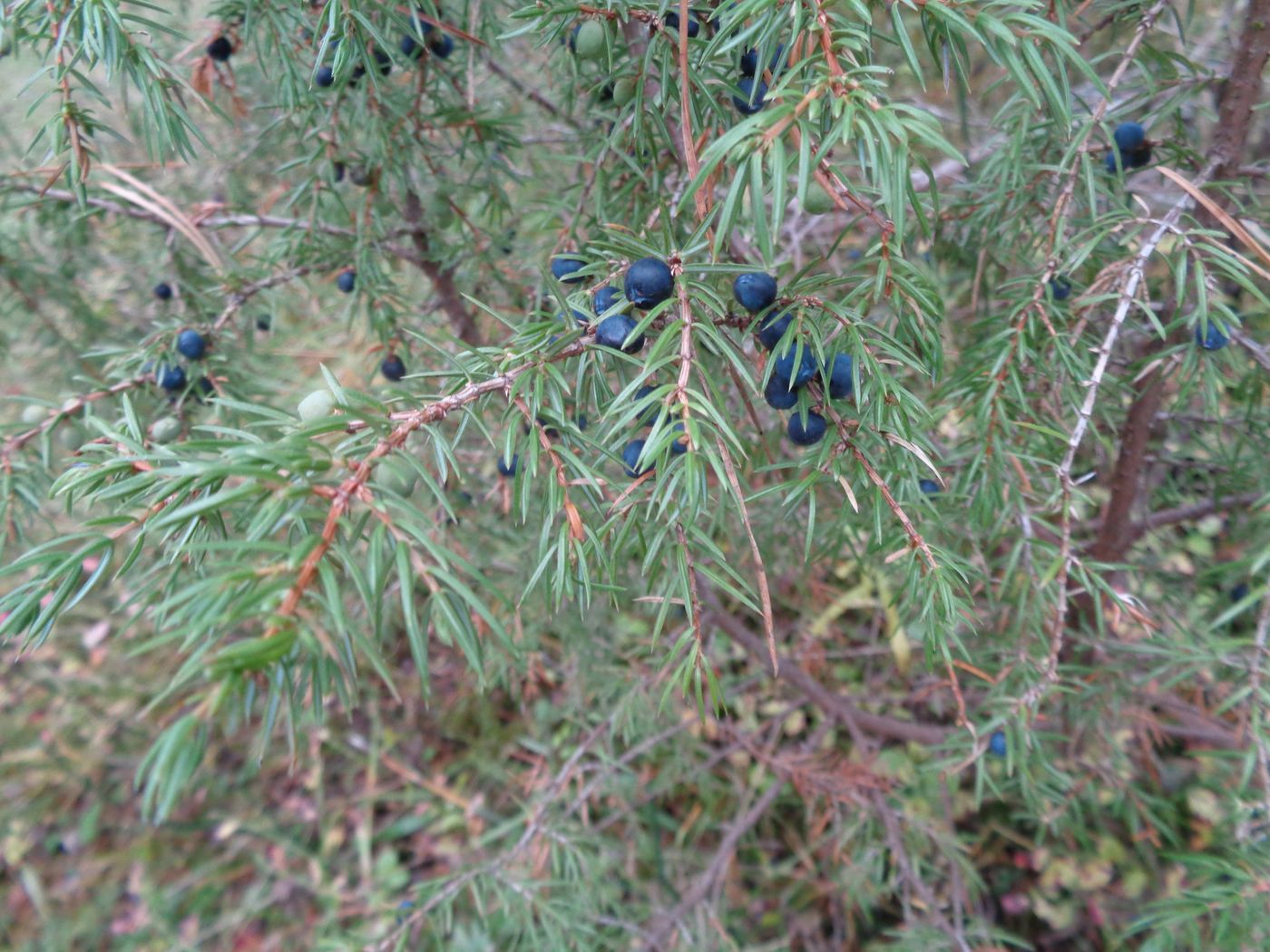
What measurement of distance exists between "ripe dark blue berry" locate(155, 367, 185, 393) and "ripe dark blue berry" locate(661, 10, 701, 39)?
2.73 ft

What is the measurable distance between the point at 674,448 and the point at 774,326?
178 mm

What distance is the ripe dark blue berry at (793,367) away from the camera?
2.23 feet

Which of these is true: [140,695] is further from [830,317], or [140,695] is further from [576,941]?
[830,317]

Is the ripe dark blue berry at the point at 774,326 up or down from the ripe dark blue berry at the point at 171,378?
up

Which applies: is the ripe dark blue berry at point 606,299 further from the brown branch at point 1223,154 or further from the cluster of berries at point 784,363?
the brown branch at point 1223,154

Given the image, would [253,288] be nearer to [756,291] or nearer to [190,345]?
[190,345]

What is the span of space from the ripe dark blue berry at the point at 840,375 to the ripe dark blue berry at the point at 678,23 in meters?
0.40

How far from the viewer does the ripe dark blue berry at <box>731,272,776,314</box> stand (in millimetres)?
688

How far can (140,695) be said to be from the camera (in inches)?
116

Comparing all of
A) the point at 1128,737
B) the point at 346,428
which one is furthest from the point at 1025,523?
the point at 1128,737

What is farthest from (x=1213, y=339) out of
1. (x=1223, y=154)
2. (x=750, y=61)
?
(x=750, y=61)

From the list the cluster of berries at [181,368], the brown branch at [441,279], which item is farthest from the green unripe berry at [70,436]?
the brown branch at [441,279]

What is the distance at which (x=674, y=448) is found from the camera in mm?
809

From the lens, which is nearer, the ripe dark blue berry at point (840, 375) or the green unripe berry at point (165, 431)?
the ripe dark blue berry at point (840, 375)
